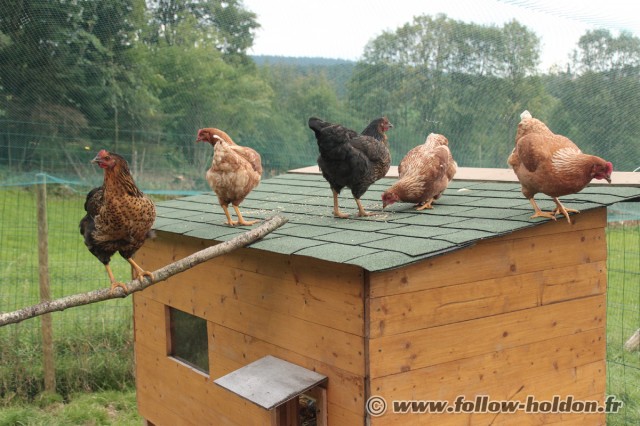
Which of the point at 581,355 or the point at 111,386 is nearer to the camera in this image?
the point at 581,355

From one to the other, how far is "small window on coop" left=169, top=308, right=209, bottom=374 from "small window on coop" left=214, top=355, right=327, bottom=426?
3.79 feet

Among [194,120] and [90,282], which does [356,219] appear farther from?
[90,282]

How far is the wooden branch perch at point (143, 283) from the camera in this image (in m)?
2.27

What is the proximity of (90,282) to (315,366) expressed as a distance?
5.64m

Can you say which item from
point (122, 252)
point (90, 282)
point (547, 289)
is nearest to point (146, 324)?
point (122, 252)

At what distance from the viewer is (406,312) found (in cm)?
263

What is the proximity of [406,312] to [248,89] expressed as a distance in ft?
17.3

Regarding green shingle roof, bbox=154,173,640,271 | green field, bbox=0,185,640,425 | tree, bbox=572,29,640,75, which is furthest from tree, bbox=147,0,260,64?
tree, bbox=572,29,640,75

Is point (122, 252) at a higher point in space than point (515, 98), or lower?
lower

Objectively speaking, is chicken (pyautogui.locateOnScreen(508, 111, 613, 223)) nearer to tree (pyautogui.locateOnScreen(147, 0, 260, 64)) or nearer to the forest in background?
the forest in background

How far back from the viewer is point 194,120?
7.12 m

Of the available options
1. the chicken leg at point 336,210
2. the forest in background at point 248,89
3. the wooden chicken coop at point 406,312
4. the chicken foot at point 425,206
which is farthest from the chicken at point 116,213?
the forest in background at point 248,89

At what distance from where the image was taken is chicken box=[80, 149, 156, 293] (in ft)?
8.43

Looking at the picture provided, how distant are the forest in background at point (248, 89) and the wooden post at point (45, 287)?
3.20 ft
